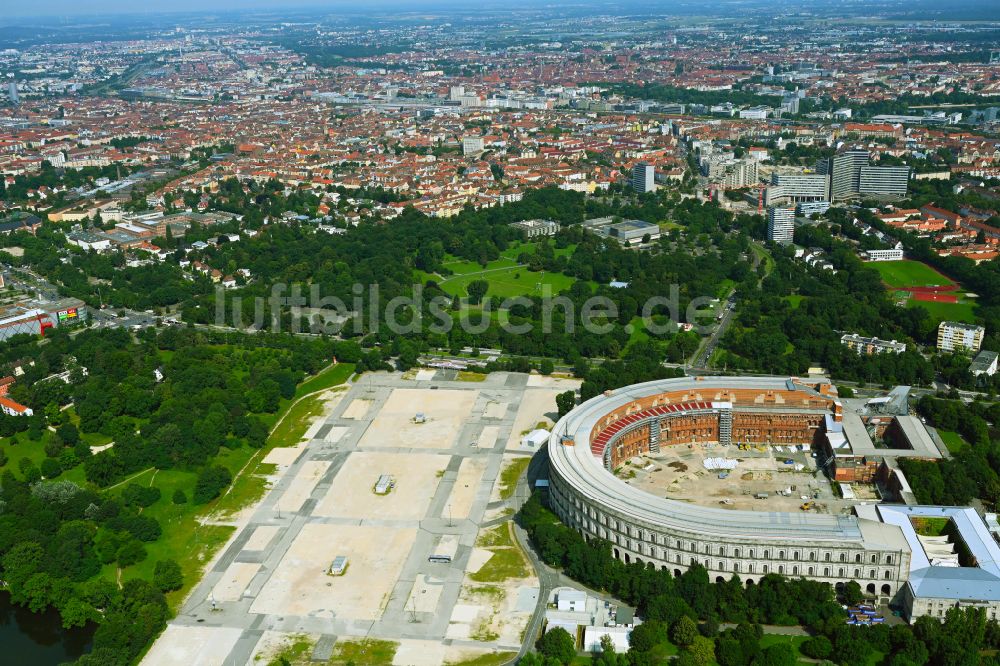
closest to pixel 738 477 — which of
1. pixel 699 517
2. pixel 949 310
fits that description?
pixel 699 517

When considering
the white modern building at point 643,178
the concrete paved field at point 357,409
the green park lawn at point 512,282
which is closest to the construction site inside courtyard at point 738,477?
the concrete paved field at point 357,409

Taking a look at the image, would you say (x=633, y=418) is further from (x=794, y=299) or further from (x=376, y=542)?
(x=794, y=299)

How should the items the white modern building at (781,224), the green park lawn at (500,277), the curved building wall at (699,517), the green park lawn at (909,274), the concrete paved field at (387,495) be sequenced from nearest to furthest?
the curved building wall at (699,517) → the concrete paved field at (387,495) → the green park lawn at (909,274) → the green park lawn at (500,277) → the white modern building at (781,224)

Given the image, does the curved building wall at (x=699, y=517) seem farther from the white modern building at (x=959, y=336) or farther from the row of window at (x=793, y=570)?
the white modern building at (x=959, y=336)

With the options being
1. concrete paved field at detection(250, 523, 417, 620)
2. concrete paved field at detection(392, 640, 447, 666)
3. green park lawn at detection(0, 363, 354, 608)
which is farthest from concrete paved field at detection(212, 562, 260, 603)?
concrete paved field at detection(392, 640, 447, 666)

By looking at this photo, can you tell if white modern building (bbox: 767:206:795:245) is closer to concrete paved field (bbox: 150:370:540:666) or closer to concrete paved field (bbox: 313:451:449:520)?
concrete paved field (bbox: 150:370:540:666)

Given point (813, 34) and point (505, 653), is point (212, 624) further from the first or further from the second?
point (813, 34)

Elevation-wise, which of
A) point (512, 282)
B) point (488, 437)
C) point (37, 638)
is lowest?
point (37, 638)

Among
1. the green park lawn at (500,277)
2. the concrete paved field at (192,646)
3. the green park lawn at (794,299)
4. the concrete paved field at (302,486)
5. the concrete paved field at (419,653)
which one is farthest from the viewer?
the green park lawn at (500,277)
